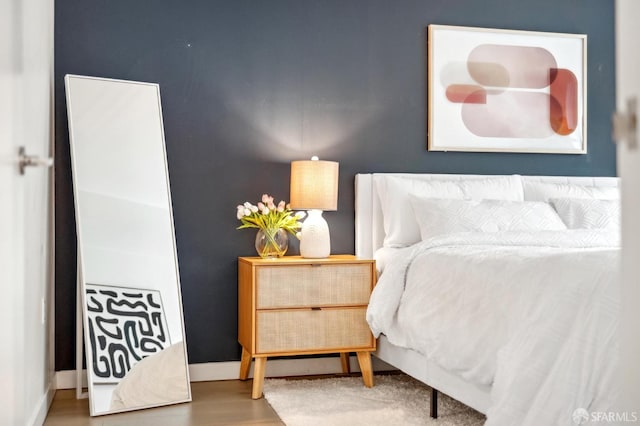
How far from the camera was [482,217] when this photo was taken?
357 centimetres

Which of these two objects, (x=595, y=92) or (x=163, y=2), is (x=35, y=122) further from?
(x=595, y=92)

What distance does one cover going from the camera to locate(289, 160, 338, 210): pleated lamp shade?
365 cm

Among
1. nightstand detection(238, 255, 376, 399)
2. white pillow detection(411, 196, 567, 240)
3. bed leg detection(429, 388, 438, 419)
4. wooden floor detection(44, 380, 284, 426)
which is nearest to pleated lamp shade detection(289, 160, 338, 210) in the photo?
nightstand detection(238, 255, 376, 399)

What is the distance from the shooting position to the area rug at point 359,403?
2.99 metres

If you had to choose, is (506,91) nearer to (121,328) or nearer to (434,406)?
(434,406)

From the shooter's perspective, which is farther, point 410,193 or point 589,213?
point 410,193

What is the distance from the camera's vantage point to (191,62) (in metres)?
3.87

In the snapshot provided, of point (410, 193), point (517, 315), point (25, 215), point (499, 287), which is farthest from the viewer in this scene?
point (410, 193)

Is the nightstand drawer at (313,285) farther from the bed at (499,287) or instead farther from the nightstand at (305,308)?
the bed at (499,287)

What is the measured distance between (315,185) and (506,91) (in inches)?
58.6

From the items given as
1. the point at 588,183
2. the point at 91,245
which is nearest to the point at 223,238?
the point at 91,245

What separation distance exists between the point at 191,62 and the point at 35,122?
117 cm

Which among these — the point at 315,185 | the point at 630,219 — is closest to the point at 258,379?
the point at 315,185

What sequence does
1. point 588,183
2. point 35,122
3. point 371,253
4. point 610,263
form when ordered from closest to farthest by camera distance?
1. point 610,263
2. point 35,122
3. point 371,253
4. point 588,183
